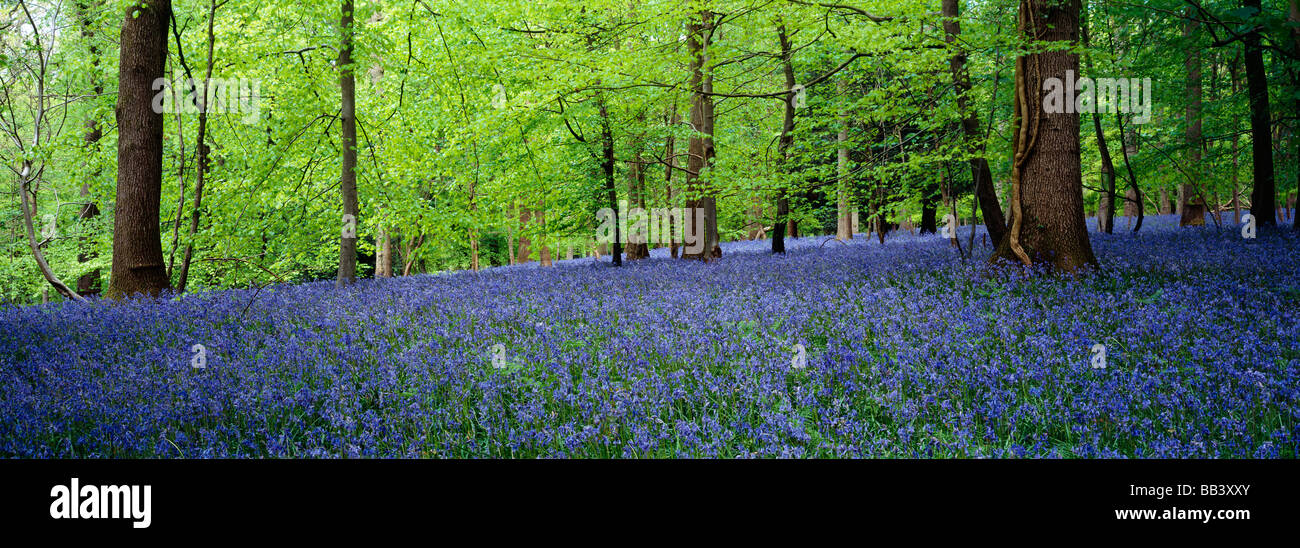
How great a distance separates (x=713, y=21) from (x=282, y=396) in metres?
8.85

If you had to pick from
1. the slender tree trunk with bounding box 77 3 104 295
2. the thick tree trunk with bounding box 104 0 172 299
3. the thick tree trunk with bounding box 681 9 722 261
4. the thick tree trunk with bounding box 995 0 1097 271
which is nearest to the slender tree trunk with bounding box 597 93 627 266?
the thick tree trunk with bounding box 681 9 722 261

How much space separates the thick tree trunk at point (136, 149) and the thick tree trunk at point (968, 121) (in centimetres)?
1033

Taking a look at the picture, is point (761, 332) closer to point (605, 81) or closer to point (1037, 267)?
point (1037, 267)

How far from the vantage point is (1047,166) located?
7520 mm

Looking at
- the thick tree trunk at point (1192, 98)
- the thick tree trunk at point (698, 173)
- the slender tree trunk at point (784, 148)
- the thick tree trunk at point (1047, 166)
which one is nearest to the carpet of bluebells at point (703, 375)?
the thick tree trunk at point (1047, 166)

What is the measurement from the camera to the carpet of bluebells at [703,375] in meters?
2.88

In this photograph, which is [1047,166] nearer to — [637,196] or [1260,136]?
[1260,136]

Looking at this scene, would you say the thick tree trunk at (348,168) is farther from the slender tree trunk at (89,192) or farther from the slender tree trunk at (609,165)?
the slender tree trunk at (89,192)

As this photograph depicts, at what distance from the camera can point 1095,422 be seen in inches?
112

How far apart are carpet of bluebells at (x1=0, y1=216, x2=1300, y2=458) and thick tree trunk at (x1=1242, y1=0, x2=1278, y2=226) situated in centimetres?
797

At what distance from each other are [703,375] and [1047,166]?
598 cm

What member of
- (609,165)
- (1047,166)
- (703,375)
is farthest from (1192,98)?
(703,375)

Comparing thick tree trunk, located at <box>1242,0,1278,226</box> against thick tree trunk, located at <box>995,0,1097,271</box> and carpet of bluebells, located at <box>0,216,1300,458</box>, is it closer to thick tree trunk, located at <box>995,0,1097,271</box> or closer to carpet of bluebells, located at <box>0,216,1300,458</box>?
thick tree trunk, located at <box>995,0,1097,271</box>

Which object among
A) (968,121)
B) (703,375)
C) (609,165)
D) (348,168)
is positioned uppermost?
(609,165)
